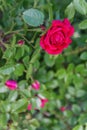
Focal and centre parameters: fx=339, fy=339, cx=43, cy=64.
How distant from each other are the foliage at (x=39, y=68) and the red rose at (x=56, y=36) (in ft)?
0.08

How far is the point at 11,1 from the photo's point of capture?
1089mm

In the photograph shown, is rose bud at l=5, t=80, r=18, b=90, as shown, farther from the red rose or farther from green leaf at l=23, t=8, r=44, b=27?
green leaf at l=23, t=8, r=44, b=27

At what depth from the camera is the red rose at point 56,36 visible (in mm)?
1084

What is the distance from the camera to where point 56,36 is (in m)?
1.11

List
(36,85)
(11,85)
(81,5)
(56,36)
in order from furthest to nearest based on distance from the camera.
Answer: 1. (36,85)
2. (11,85)
3. (56,36)
4. (81,5)

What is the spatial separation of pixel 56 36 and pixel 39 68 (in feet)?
2.03

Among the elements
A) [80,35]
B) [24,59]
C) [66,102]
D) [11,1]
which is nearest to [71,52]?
[80,35]

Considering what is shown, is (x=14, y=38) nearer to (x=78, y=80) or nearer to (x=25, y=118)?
(x=78, y=80)

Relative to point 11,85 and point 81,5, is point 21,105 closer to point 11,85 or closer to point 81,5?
point 11,85

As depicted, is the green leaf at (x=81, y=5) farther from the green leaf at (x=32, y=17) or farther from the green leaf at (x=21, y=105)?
the green leaf at (x=21, y=105)

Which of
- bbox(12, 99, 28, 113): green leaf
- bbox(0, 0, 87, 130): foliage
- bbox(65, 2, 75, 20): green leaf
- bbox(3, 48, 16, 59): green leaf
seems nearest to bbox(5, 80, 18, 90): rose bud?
bbox(0, 0, 87, 130): foliage

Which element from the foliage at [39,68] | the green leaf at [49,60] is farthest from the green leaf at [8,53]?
the green leaf at [49,60]

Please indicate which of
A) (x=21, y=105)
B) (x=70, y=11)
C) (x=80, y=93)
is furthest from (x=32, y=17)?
(x=80, y=93)

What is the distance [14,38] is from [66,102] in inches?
30.1
